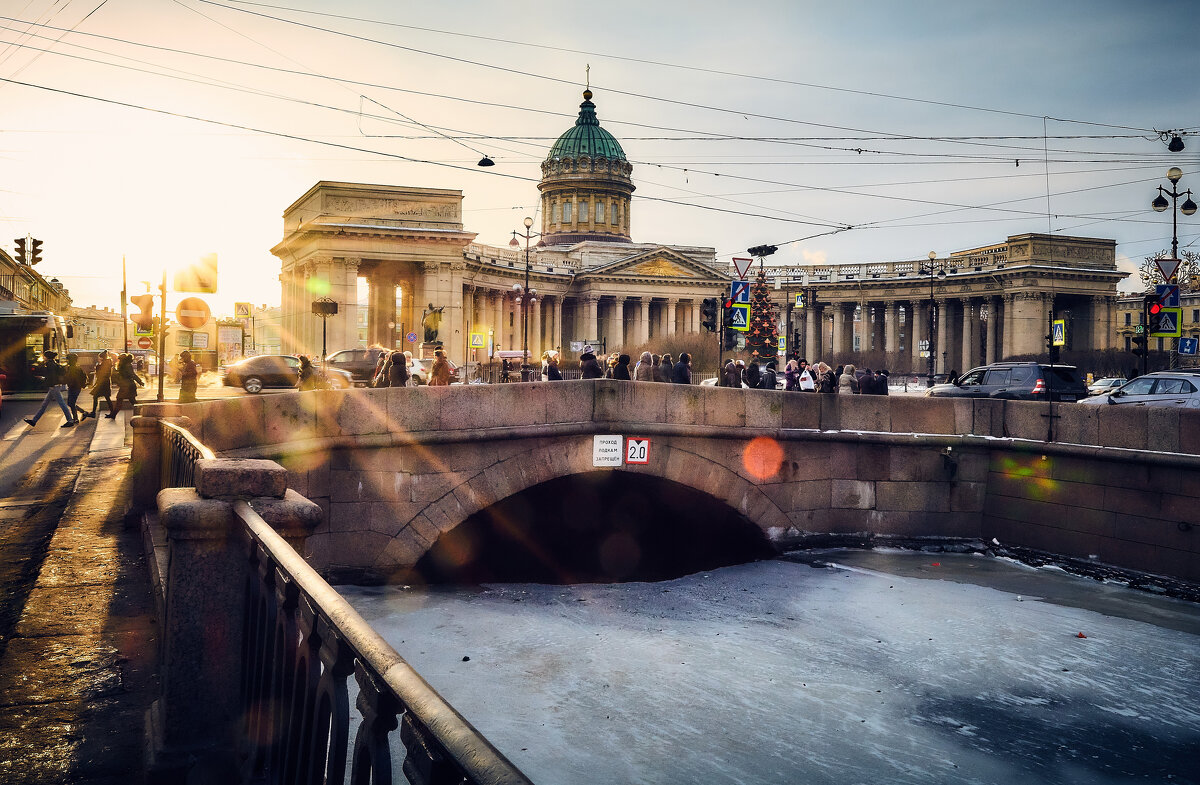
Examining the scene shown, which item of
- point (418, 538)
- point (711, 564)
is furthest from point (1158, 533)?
point (418, 538)

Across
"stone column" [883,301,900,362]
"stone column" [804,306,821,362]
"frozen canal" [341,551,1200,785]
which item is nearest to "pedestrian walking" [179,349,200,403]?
"frozen canal" [341,551,1200,785]

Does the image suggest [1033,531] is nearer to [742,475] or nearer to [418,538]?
[742,475]

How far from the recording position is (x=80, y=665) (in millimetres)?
4684

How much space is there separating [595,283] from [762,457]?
64166mm

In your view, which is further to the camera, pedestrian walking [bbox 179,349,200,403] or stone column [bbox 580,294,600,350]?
Answer: stone column [bbox 580,294,600,350]

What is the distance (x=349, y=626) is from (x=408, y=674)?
0.36 metres

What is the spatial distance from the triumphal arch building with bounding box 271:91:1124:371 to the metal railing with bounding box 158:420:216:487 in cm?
4074

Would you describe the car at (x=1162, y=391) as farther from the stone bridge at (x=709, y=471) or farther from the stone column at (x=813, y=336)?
the stone column at (x=813, y=336)

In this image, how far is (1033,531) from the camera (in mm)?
14805

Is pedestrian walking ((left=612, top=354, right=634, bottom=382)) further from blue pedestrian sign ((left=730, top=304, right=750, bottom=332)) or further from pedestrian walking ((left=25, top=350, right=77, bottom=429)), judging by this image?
pedestrian walking ((left=25, top=350, right=77, bottom=429))

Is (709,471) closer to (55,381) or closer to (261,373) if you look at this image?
(261,373)

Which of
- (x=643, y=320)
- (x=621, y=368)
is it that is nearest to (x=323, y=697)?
(x=621, y=368)

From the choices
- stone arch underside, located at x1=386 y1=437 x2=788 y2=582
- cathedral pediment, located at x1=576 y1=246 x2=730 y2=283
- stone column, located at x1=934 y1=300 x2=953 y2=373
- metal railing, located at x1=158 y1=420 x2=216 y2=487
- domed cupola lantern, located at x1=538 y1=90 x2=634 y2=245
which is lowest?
stone arch underside, located at x1=386 y1=437 x2=788 y2=582

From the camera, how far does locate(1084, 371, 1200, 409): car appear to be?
16859mm
